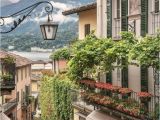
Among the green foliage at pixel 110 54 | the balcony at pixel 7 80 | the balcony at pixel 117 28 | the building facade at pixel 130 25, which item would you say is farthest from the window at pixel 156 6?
the balcony at pixel 7 80

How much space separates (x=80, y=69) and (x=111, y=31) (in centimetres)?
206

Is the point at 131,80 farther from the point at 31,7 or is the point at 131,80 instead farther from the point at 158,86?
the point at 31,7

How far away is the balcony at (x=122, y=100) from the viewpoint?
15.1 meters

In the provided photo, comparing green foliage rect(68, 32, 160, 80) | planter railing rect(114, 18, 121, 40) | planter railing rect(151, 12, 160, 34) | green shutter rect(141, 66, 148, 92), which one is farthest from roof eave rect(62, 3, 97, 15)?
planter railing rect(151, 12, 160, 34)

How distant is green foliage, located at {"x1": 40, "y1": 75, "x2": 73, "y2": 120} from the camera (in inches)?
1086

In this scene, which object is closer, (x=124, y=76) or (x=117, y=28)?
(x=124, y=76)

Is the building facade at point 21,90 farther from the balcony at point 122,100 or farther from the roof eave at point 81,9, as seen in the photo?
the balcony at point 122,100

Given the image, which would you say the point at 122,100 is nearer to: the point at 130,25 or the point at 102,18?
the point at 130,25

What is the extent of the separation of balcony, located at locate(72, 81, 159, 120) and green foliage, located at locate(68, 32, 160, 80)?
0.66 metres

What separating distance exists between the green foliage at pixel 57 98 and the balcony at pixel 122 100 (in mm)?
5847

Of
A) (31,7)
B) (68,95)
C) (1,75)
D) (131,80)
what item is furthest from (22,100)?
(31,7)

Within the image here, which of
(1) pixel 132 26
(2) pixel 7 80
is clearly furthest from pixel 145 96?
(2) pixel 7 80

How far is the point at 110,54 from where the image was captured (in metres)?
16.3

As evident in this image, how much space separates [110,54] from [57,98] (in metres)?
13.5
